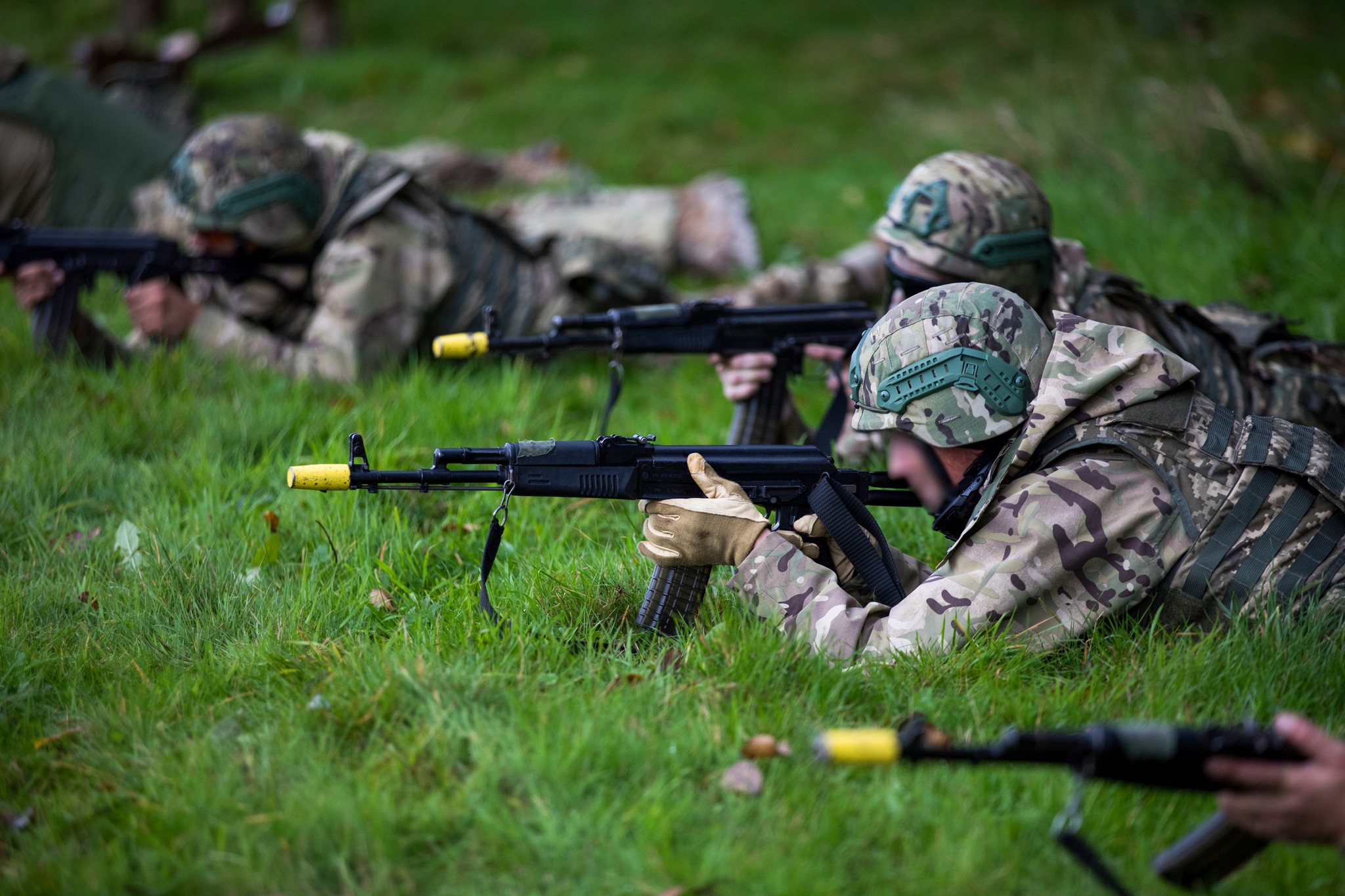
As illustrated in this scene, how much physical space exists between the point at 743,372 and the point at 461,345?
138 centimetres

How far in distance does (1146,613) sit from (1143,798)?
2.56 ft

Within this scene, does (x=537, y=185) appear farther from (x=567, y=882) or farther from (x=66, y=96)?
(x=567, y=882)

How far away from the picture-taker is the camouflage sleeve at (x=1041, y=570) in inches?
122

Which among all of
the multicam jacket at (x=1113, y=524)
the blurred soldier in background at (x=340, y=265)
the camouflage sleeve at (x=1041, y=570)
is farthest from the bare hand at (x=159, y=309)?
the camouflage sleeve at (x=1041, y=570)

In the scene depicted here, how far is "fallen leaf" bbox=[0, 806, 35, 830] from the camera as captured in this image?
2.77m

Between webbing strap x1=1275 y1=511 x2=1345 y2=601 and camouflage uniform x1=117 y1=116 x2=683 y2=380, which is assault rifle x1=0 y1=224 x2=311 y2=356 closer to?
camouflage uniform x1=117 y1=116 x2=683 y2=380

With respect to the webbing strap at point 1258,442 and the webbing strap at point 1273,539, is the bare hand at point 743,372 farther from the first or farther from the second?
the webbing strap at point 1273,539

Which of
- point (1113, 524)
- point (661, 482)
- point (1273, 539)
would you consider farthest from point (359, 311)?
point (1273, 539)

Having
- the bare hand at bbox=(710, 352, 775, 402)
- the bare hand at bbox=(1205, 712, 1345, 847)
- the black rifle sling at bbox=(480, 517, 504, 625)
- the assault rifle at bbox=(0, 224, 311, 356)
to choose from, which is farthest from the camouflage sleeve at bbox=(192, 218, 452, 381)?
the bare hand at bbox=(1205, 712, 1345, 847)

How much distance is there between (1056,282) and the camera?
15.4 feet

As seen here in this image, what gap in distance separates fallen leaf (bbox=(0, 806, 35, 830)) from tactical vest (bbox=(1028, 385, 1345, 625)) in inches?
120

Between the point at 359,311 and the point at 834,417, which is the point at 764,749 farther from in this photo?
the point at 359,311

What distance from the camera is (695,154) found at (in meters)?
12.0

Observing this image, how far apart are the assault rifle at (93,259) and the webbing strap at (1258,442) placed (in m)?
5.06
